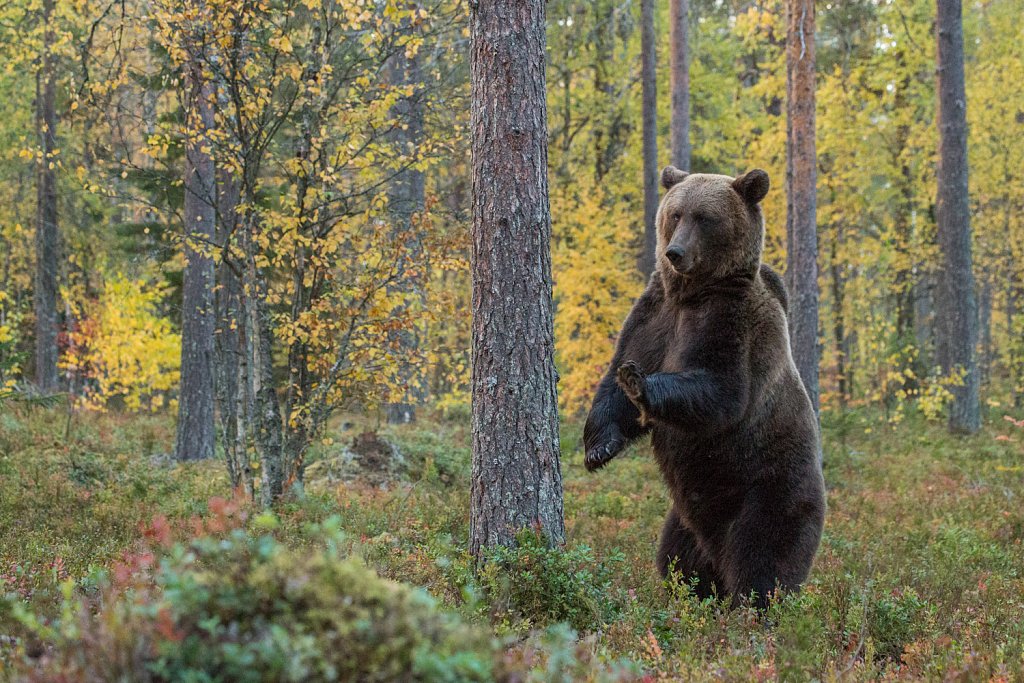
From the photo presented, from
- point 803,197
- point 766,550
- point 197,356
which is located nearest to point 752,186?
point 766,550

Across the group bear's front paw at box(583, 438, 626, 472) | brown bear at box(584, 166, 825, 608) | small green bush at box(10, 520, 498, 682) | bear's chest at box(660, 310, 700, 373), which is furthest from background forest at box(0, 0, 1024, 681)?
bear's chest at box(660, 310, 700, 373)

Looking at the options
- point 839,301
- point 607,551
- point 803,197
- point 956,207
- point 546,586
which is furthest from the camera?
point 839,301

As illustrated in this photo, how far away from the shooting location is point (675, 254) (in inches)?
226

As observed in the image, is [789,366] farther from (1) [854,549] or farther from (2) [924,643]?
(1) [854,549]

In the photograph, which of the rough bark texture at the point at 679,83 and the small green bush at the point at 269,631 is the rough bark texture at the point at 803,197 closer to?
the rough bark texture at the point at 679,83

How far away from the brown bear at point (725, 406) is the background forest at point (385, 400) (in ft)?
1.55

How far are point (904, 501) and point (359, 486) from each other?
24.0 feet

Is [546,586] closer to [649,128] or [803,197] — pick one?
[803,197]

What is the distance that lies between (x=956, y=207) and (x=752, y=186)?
1337 centimetres

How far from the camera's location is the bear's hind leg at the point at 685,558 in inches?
251

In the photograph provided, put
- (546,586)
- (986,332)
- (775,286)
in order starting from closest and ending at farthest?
(546,586) < (775,286) < (986,332)

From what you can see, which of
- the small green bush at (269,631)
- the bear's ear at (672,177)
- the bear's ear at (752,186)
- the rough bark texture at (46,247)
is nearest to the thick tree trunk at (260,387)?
the bear's ear at (672,177)

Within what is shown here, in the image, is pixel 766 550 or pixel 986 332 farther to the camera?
pixel 986 332

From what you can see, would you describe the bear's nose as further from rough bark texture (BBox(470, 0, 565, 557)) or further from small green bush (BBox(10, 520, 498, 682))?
small green bush (BBox(10, 520, 498, 682))
